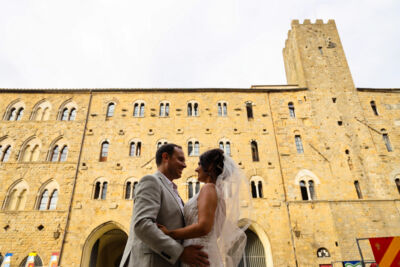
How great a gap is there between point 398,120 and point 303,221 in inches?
446

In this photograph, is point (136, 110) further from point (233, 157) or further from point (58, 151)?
point (233, 157)

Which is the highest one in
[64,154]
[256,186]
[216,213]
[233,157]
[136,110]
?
[136,110]

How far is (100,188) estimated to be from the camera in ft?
55.7

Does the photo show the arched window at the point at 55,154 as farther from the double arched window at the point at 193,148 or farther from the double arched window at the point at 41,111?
the double arched window at the point at 193,148

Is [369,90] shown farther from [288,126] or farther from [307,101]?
[288,126]

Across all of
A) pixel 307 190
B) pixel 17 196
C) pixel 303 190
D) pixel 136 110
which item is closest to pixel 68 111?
pixel 136 110

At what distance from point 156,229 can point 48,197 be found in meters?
17.1

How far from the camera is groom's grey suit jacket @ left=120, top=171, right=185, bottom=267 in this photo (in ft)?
8.22

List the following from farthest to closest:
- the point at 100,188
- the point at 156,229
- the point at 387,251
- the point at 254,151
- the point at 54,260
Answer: the point at 254,151, the point at 100,188, the point at 54,260, the point at 387,251, the point at 156,229

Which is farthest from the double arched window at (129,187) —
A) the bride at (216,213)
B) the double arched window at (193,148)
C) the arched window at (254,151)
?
the bride at (216,213)

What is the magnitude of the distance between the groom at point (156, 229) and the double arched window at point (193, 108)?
664 inches

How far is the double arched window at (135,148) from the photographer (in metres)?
18.4

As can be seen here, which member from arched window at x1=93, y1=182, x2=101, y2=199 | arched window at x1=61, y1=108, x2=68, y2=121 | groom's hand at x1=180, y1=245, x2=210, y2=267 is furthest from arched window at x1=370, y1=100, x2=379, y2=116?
arched window at x1=61, y1=108, x2=68, y2=121

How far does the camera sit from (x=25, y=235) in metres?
15.2
